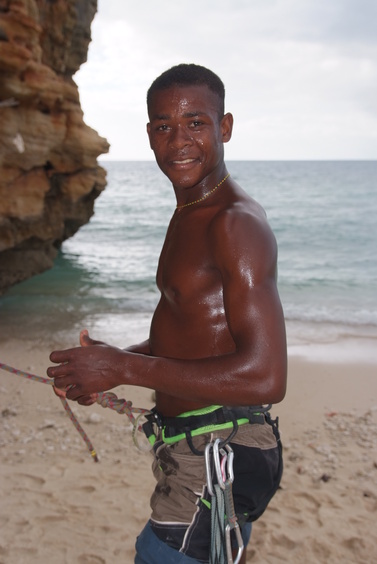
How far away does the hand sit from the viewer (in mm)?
1674

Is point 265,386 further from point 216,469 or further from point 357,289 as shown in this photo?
point 357,289

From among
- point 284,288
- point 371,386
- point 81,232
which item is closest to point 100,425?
point 371,386

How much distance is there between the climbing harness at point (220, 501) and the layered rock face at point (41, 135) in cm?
627

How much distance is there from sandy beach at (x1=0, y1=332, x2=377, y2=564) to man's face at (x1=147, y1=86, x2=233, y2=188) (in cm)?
255

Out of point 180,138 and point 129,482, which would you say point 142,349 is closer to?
point 180,138

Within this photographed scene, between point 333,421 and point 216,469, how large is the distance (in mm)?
4340

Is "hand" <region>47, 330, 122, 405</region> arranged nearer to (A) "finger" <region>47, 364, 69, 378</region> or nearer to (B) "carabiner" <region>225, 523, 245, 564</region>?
(A) "finger" <region>47, 364, 69, 378</region>

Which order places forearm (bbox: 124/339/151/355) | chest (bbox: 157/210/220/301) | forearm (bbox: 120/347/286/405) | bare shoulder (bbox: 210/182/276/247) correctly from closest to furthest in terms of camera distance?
forearm (bbox: 120/347/286/405) → bare shoulder (bbox: 210/182/276/247) → chest (bbox: 157/210/220/301) → forearm (bbox: 124/339/151/355)

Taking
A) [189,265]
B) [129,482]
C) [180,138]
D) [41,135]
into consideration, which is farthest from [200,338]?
[41,135]

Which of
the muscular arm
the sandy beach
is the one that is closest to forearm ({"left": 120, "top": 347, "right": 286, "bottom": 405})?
the muscular arm

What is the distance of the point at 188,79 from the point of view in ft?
6.09

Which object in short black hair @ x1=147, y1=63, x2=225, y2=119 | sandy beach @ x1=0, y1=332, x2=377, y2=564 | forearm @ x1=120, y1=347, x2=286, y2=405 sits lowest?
sandy beach @ x1=0, y1=332, x2=377, y2=564

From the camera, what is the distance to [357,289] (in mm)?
13922

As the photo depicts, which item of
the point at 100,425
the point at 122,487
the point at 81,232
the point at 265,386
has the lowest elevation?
the point at 81,232
